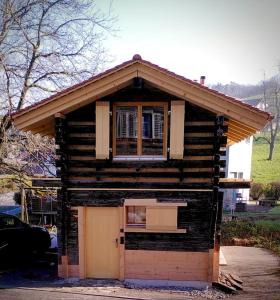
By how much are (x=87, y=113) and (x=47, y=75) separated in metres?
6.46

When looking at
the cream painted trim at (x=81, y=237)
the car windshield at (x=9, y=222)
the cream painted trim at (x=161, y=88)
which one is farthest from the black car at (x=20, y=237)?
the cream painted trim at (x=161, y=88)

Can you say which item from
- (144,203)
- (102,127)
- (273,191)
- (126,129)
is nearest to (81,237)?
(144,203)

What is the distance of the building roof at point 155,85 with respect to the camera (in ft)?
29.0

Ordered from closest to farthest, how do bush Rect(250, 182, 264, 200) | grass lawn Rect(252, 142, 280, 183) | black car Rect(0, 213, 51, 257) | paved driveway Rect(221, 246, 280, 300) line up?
paved driveway Rect(221, 246, 280, 300) < black car Rect(0, 213, 51, 257) < bush Rect(250, 182, 264, 200) < grass lawn Rect(252, 142, 280, 183)

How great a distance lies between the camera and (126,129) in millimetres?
9711

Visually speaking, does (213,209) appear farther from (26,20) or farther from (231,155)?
(231,155)

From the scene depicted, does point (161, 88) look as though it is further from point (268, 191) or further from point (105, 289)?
point (268, 191)

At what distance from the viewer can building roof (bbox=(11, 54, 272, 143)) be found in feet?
29.0

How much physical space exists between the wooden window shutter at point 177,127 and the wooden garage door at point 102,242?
2.80m

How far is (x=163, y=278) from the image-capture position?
9.93 m

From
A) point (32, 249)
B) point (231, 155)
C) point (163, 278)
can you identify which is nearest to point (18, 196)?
point (32, 249)

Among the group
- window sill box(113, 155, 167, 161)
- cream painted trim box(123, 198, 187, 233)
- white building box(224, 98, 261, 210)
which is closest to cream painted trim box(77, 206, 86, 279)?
cream painted trim box(123, 198, 187, 233)

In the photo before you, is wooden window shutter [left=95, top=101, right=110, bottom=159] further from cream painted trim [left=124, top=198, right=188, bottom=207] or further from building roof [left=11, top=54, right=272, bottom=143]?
cream painted trim [left=124, top=198, right=188, bottom=207]

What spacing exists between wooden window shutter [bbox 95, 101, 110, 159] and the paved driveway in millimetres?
5875
